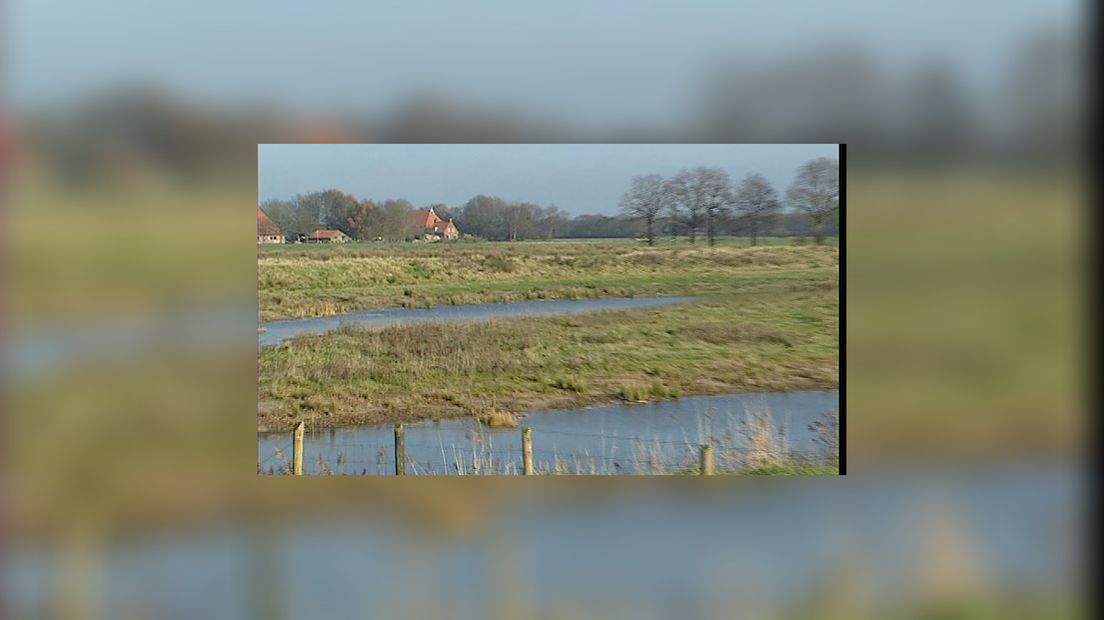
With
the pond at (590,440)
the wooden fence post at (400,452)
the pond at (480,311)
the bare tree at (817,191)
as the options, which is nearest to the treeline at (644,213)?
the bare tree at (817,191)

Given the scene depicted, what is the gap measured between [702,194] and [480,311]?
117cm

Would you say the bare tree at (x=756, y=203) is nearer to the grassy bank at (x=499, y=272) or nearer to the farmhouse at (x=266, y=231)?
the grassy bank at (x=499, y=272)

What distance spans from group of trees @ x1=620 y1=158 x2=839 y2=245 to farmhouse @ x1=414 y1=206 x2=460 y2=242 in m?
0.82

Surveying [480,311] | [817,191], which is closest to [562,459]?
[480,311]

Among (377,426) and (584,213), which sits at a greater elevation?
(584,213)

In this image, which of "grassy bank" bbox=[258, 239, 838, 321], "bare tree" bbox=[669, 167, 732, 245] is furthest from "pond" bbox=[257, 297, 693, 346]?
"bare tree" bbox=[669, 167, 732, 245]

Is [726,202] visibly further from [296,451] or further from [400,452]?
[296,451]
